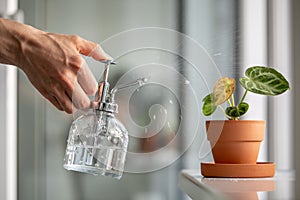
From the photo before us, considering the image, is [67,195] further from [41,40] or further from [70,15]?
[41,40]

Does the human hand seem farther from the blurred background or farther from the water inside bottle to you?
the blurred background

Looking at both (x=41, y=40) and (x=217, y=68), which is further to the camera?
(x=41, y=40)

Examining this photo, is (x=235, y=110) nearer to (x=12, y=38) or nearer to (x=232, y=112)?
(x=232, y=112)

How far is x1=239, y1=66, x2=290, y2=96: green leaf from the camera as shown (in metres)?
1.02

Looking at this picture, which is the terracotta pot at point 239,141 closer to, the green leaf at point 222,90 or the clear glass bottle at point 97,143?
the green leaf at point 222,90

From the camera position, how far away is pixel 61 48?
0.92 m

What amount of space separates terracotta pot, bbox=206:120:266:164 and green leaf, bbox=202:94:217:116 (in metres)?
0.19

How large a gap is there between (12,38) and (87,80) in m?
0.26

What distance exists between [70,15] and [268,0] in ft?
Result: 2.19

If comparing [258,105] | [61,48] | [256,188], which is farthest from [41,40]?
[258,105]

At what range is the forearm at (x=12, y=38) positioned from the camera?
0.96m

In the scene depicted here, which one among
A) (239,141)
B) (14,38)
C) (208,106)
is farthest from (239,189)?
(14,38)

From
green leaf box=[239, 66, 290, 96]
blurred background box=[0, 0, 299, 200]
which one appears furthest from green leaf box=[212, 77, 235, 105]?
blurred background box=[0, 0, 299, 200]

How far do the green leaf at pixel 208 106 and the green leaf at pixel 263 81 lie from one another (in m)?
0.22
